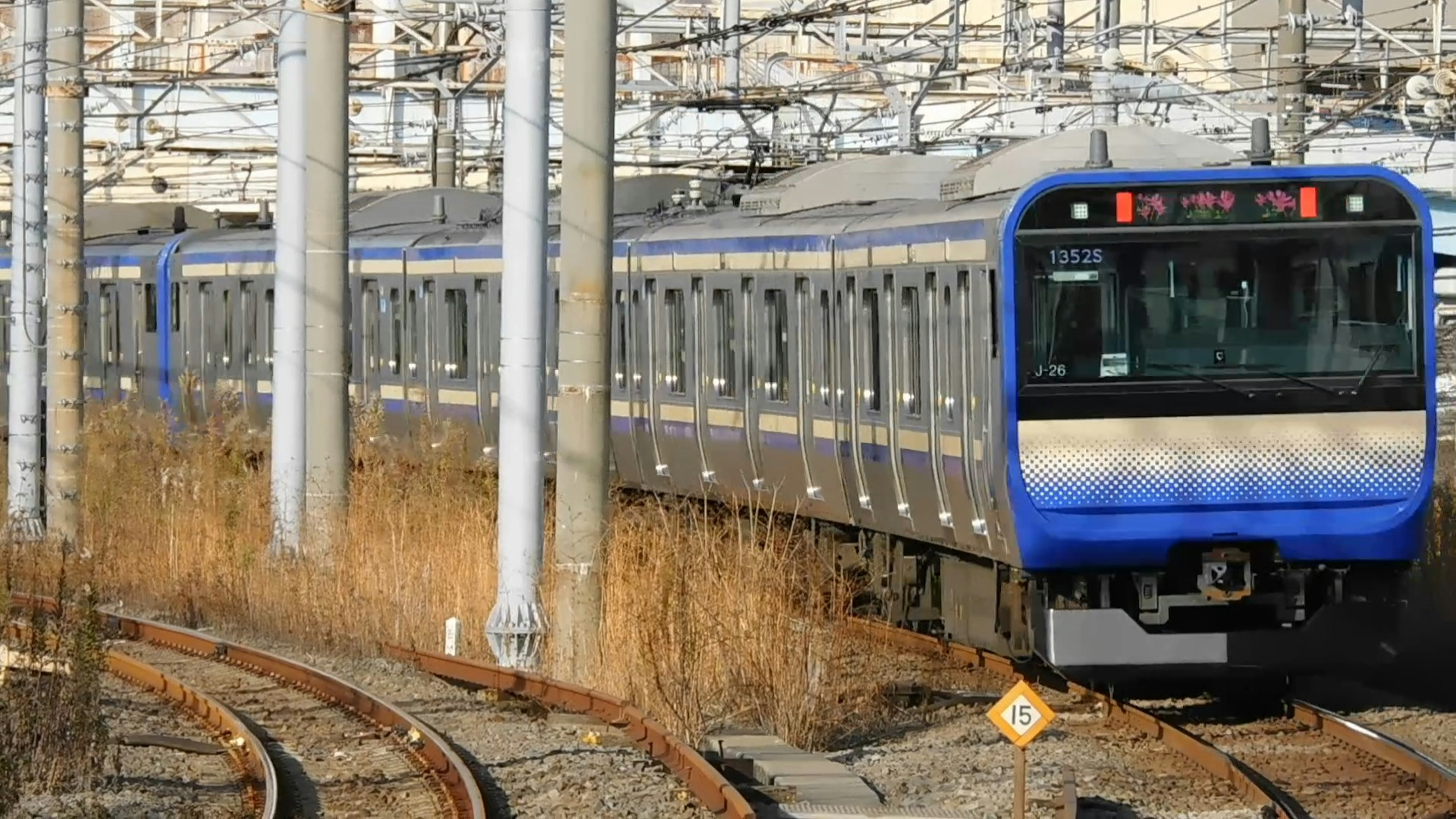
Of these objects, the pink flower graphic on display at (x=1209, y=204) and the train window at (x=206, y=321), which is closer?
the pink flower graphic on display at (x=1209, y=204)

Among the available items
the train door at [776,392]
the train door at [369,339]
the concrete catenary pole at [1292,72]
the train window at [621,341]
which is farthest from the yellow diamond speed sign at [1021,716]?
the train door at [369,339]

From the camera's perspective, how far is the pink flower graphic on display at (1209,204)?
12359 millimetres

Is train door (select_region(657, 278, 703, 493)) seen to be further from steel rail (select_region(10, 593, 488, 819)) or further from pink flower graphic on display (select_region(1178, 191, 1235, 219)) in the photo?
pink flower graphic on display (select_region(1178, 191, 1235, 219))

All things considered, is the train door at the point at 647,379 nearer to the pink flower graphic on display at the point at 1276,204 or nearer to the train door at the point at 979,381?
the train door at the point at 979,381

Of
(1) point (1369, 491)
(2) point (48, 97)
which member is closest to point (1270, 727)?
(1) point (1369, 491)

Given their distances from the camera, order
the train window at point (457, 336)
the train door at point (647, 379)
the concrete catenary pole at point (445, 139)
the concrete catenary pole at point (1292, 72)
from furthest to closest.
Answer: the concrete catenary pole at point (445, 139)
the train window at point (457, 336)
the concrete catenary pole at point (1292, 72)
the train door at point (647, 379)

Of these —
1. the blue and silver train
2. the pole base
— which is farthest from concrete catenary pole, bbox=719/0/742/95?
the blue and silver train

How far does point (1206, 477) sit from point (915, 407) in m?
2.16

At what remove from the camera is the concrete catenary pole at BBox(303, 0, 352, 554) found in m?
17.6

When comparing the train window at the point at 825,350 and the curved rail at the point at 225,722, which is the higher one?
the train window at the point at 825,350

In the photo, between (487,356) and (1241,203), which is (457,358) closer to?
(487,356)

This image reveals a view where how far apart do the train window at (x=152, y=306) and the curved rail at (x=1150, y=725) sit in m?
15.4

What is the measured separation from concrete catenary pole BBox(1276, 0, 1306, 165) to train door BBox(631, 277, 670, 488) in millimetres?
5356

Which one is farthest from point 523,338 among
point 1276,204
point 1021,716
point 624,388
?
point 624,388
